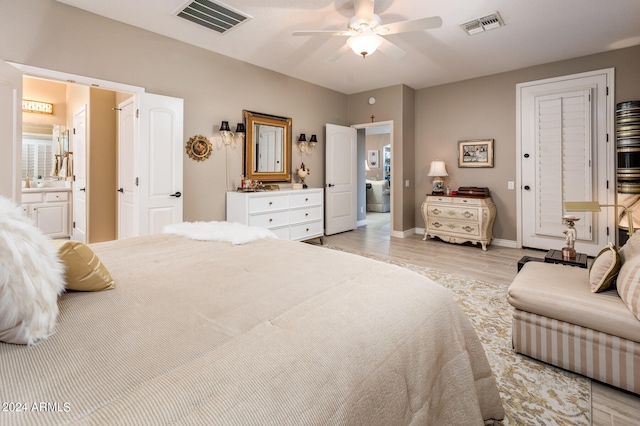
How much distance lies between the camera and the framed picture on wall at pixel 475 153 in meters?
5.30

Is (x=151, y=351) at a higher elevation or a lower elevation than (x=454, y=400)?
higher

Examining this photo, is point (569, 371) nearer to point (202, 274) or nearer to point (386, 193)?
point (202, 274)

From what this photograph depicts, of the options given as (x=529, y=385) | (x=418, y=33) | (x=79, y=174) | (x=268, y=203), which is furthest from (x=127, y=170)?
(x=529, y=385)

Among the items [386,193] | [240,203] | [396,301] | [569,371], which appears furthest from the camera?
[386,193]

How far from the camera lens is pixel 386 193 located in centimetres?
1019

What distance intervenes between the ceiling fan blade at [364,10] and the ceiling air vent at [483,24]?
4.08 ft

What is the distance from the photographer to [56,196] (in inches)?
203

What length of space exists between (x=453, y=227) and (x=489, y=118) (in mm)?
1916

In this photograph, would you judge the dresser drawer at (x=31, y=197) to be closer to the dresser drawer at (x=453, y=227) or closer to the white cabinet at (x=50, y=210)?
the white cabinet at (x=50, y=210)

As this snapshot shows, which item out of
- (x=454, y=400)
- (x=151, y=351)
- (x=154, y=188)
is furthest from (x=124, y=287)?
(x=154, y=188)

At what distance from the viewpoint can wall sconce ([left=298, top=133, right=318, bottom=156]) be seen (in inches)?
220

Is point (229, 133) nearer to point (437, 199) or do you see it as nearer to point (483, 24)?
point (483, 24)

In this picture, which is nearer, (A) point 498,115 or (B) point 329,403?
(B) point 329,403

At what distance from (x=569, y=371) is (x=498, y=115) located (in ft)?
14.5
